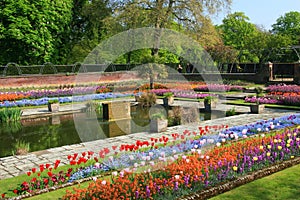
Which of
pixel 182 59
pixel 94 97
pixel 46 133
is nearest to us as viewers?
pixel 46 133

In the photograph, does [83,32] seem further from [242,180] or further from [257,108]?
[242,180]

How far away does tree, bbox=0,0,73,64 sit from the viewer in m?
27.3

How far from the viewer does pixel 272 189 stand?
538 cm

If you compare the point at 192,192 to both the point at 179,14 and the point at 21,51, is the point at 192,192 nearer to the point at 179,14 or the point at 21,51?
the point at 179,14

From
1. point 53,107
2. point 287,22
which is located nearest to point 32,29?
point 53,107

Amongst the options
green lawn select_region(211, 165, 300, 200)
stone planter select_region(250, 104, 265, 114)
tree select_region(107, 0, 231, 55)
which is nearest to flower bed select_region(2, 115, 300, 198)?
green lawn select_region(211, 165, 300, 200)

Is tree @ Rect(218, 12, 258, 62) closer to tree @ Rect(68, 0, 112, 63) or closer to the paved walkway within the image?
tree @ Rect(68, 0, 112, 63)

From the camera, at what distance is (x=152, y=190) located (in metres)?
4.78

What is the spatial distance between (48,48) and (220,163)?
27.2 m

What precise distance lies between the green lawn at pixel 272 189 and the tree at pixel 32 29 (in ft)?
85.1

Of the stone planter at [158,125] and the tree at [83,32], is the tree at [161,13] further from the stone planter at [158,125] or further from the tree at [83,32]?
the stone planter at [158,125]

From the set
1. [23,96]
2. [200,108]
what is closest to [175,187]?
[200,108]

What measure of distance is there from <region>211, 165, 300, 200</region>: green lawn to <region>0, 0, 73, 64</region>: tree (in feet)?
85.1

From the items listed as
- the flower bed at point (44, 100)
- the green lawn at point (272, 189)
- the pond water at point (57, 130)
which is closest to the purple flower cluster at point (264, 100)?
the pond water at point (57, 130)
